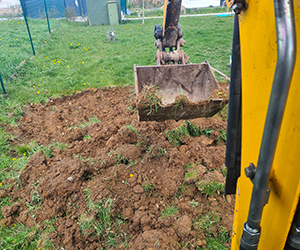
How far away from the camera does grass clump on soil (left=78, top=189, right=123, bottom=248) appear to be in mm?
2426

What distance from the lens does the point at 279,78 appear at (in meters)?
0.69

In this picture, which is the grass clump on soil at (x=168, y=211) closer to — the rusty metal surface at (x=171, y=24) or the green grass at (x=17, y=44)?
the rusty metal surface at (x=171, y=24)

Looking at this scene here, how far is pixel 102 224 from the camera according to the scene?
2.53 m

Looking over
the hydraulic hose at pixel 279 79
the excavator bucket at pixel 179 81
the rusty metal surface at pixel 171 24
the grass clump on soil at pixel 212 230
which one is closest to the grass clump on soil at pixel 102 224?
the grass clump on soil at pixel 212 230

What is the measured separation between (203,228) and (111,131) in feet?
6.60

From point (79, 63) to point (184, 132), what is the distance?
4.47 m

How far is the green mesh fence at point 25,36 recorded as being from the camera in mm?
6166

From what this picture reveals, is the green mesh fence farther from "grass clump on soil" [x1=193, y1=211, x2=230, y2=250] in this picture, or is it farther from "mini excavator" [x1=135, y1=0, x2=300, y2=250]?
"mini excavator" [x1=135, y1=0, x2=300, y2=250]

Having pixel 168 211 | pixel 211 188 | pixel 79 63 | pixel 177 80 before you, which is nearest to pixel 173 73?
pixel 177 80

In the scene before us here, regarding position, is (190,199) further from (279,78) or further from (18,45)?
(18,45)

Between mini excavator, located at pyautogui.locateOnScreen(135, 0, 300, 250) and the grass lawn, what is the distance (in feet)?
7.39

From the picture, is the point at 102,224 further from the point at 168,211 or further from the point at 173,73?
the point at 173,73

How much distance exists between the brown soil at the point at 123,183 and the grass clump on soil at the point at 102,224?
1cm

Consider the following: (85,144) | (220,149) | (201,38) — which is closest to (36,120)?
(85,144)
